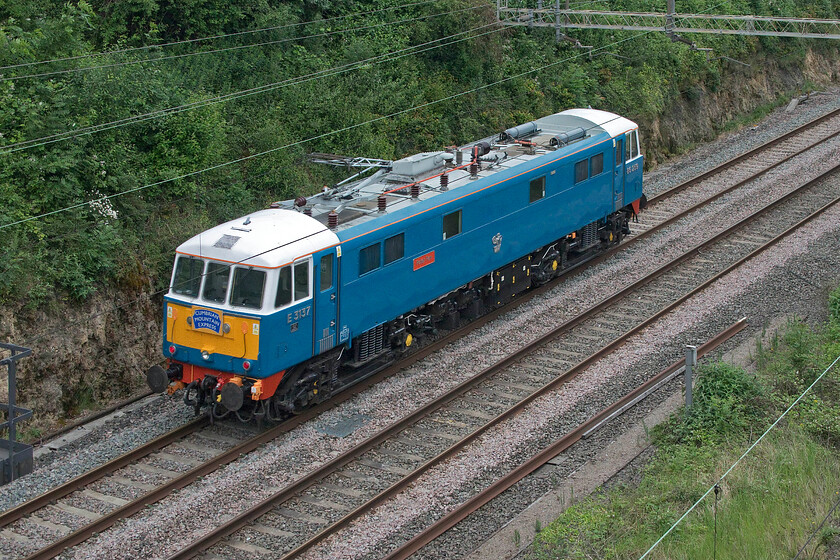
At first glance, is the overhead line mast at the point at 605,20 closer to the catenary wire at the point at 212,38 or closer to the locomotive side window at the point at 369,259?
the catenary wire at the point at 212,38

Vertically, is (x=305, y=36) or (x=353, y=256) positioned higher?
(x=305, y=36)

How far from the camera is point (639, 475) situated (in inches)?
543

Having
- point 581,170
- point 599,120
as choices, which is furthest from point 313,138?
point 599,120

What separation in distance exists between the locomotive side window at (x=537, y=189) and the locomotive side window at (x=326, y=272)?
6.24 meters

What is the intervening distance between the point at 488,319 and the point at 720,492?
28.1 ft

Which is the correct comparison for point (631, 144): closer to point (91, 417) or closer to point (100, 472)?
point (91, 417)

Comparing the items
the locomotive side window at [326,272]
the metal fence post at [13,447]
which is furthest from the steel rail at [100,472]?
the locomotive side window at [326,272]

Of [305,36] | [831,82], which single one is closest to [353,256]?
[305,36]

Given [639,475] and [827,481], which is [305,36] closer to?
[639,475]

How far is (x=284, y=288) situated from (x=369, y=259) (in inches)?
79.7

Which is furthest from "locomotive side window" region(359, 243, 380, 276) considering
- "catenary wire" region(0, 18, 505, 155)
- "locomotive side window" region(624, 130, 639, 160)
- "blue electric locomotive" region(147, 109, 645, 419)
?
"locomotive side window" region(624, 130, 639, 160)

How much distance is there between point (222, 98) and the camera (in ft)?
74.7

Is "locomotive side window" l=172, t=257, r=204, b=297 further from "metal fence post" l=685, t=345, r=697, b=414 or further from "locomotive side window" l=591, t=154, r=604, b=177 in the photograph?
"locomotive side window" l=591, t=154, r=604, b=177

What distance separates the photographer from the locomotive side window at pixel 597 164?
2258 centimetres
